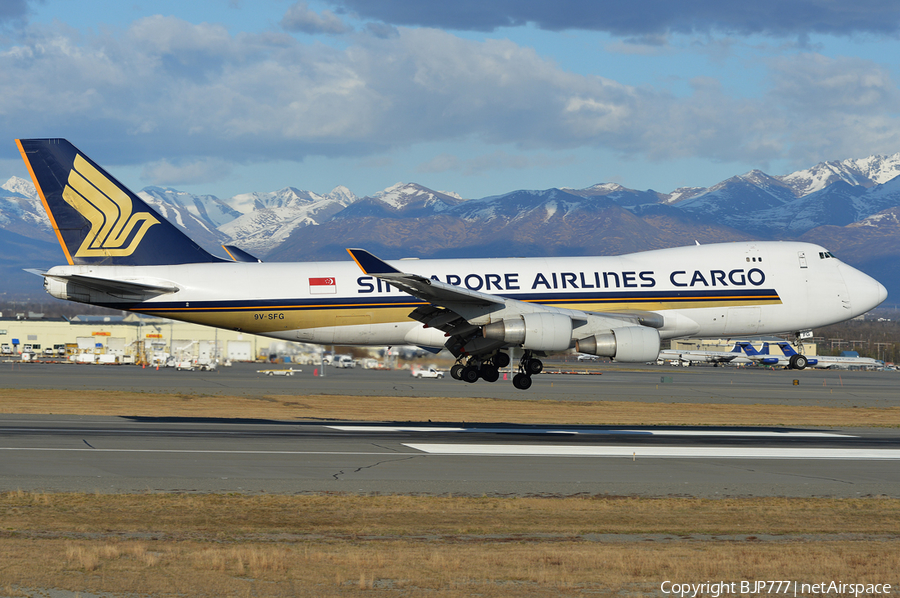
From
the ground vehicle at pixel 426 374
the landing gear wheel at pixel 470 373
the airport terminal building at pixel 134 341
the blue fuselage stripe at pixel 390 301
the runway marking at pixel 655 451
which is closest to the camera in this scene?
the runway marking at pixel 655 451

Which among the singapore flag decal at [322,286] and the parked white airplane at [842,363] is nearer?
the singapore flag decal at [322,286]

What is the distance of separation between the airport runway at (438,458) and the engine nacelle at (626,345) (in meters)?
3.70

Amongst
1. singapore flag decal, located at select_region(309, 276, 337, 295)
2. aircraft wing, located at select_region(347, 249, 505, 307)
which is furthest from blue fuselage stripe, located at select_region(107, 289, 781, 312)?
aircraft wing, located at select_region(347, 249, 505, 307)

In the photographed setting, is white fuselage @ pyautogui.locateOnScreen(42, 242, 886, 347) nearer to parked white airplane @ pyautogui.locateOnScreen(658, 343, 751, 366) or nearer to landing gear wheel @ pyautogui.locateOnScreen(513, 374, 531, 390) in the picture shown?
landing gear wheel @ pyautogui.locateOnScreen(513, 374, 531, 390)

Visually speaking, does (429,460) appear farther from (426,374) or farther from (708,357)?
(708,357)

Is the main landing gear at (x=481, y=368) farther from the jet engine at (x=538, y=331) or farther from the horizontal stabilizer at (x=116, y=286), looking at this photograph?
the horizontal stabilizer at (x=116, y=286)

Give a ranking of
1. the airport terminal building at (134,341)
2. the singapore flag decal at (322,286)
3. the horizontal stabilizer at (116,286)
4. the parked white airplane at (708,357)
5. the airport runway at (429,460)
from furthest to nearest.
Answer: the parked white airplane at (708,357), the airport terminal building at (134,341), the singapore flag decal at (322,286), the horizontal stabilizer at (116,286), the airport runway at (429,460)

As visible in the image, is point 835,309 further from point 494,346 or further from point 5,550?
point 5,550

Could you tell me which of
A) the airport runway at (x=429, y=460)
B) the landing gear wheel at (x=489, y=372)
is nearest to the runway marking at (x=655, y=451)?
the airport runway at (x=429, y=460)

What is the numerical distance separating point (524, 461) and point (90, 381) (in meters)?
66.2

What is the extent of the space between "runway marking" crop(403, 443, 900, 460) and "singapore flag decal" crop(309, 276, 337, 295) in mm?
7144

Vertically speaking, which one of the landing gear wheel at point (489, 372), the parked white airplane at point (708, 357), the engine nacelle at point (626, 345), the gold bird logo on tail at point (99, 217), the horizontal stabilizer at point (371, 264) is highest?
the gold bird logo on tail at point (99, 217)

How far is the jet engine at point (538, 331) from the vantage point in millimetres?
32844

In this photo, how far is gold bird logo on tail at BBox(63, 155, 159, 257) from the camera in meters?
37.0
